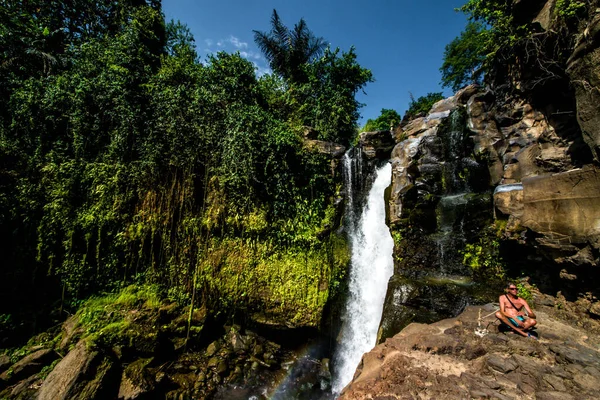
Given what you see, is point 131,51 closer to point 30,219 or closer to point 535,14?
point 30,219

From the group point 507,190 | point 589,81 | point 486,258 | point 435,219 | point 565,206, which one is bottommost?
point 486,258

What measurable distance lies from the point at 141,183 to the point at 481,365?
9.55 meters

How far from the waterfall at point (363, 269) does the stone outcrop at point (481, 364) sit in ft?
10.7

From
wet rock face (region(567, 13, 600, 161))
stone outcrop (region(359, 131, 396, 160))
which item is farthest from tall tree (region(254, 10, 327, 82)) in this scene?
wet rock face (region(567, 13, 600, 161))

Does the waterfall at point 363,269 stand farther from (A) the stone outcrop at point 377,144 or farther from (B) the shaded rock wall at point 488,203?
(B) the shaded rock wall at point 488,203

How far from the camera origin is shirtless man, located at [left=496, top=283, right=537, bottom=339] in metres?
4.24

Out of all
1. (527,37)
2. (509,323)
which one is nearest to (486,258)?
(509,323)

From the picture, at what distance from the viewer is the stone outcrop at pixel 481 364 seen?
309 centimetres

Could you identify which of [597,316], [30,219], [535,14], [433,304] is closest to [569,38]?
[535,14]

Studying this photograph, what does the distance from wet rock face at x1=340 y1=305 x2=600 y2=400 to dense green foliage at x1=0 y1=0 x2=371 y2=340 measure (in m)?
4.17

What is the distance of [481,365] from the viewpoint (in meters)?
3.61

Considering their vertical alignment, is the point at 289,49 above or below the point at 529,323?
above

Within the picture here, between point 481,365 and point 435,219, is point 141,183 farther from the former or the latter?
point 435,219

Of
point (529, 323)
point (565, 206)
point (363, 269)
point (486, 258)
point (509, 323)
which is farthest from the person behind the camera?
point (363, 269)
